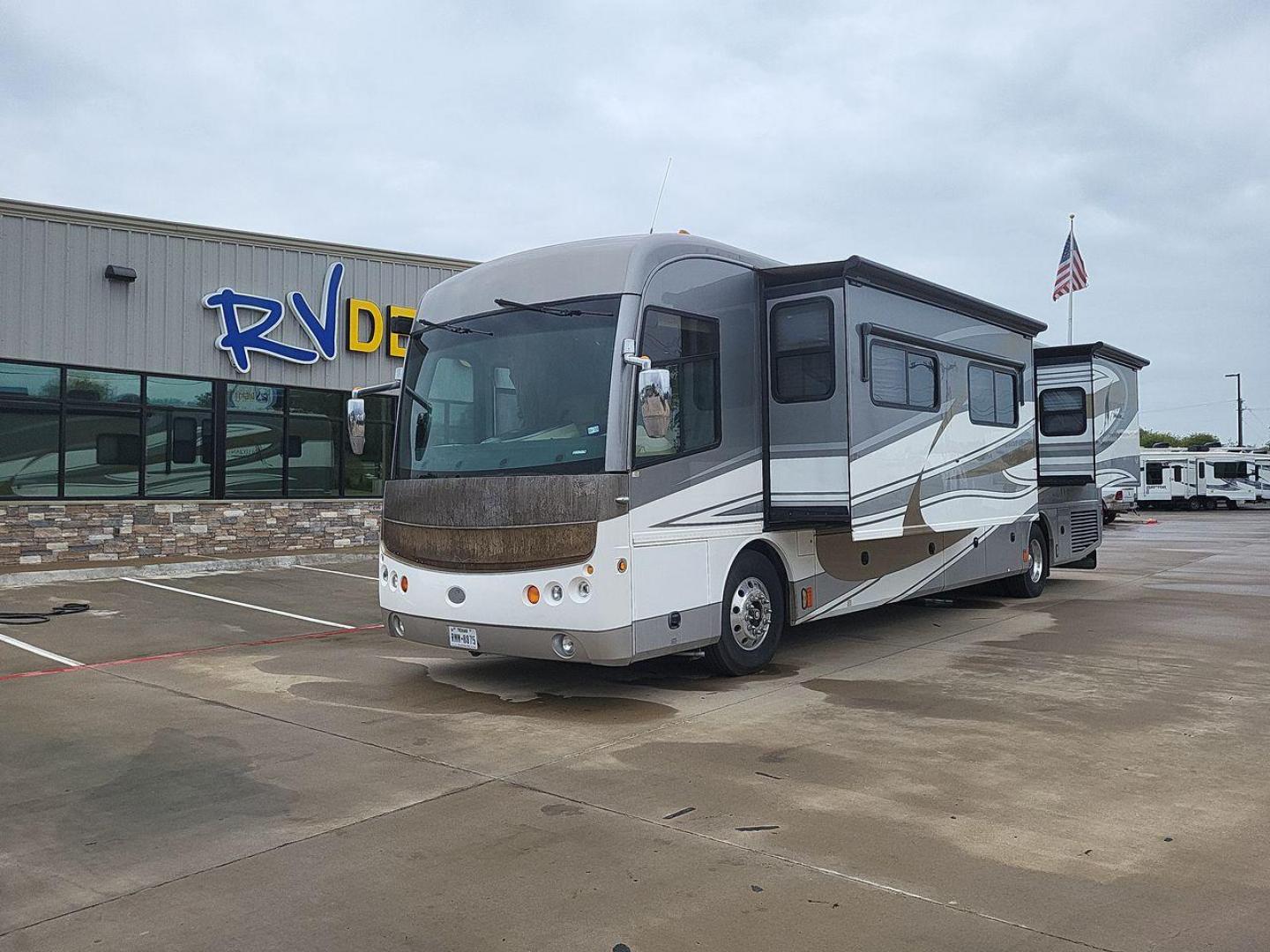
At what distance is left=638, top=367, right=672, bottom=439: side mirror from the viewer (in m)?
6.73

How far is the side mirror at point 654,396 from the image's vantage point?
6727 millimetres

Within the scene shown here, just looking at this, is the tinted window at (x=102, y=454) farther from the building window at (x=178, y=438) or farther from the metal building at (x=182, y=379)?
the building window at (x=178, y=438)

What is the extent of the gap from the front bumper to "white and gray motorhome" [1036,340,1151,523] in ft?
29.4

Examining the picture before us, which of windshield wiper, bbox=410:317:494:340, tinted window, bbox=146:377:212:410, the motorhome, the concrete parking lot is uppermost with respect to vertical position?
tinted window, bbox=146:377:212:410

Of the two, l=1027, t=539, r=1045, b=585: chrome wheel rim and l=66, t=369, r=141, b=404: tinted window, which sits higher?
l=66, t=369, r=141, b=404: tinted window

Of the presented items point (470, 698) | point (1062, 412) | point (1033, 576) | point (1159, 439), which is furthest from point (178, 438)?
point (1159, 439)

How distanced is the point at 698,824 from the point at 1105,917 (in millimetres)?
1740

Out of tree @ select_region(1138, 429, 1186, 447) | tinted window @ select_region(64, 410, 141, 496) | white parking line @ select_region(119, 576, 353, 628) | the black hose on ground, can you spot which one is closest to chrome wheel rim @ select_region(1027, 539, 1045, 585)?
white parking line @ select_region(119, 576, 353, 628)

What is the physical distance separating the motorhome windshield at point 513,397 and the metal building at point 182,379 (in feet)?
33.1

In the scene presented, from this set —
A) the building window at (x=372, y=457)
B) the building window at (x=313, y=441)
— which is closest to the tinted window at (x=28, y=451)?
the building window at (x=313, y=441)

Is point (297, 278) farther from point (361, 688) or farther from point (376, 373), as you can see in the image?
point (361, 688)

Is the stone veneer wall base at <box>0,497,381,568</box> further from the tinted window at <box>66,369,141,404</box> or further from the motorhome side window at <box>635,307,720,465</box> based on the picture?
the motorhome side window at <box>635,307,720,465</box>

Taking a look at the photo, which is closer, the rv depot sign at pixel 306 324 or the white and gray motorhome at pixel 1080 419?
the white and gray motorhome at pixel 1080 419

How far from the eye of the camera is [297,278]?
1836 centimetres
